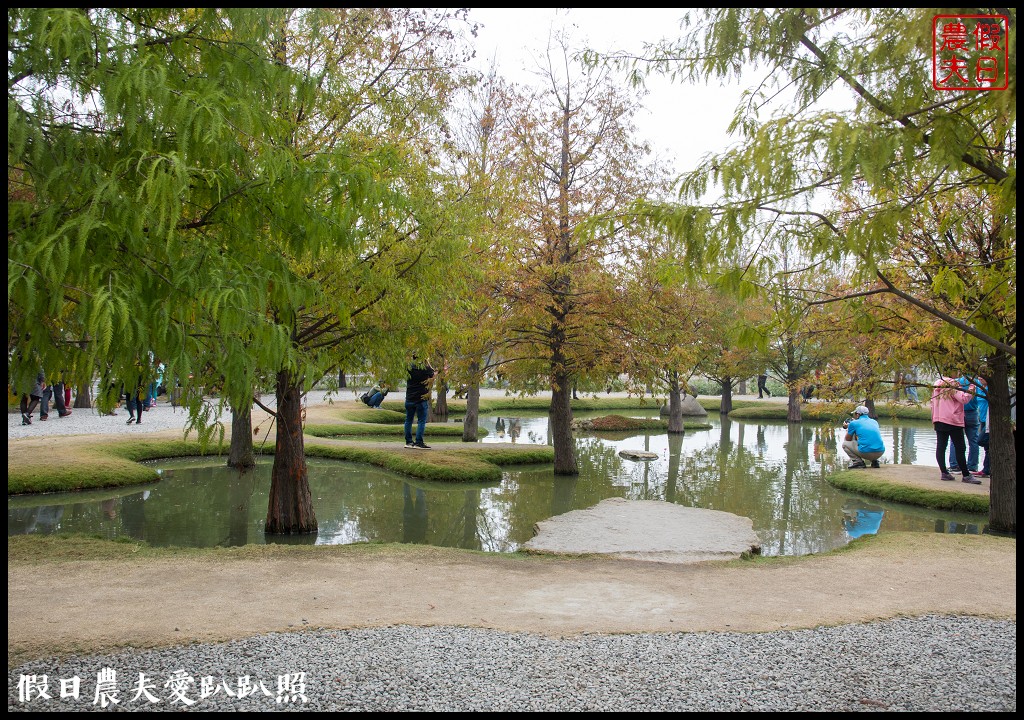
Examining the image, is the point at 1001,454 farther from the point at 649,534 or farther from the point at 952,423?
the point at 649,534

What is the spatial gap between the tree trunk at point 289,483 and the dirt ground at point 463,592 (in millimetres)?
2106

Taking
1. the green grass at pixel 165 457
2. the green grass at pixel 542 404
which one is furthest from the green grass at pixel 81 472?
the green grass at pixel 542 404

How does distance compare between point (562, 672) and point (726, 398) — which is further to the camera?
point (726, 398)

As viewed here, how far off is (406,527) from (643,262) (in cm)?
660

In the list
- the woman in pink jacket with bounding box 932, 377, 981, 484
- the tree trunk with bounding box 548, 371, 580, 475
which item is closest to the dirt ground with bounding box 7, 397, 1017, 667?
the woman in pink jacket with bounding box 932, 377, 981, 484

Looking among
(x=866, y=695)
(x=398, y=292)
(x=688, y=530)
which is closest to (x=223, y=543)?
(x=398, y=292)

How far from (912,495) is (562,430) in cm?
643

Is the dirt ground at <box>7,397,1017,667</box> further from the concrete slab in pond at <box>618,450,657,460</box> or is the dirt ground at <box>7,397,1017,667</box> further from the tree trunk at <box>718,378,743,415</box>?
the tree trunk at <box>718,378,743,415</box>

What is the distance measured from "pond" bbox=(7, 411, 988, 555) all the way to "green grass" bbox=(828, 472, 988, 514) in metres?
0.25

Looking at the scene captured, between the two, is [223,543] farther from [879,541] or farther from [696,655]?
[879,541]

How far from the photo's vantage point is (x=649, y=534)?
9125mm

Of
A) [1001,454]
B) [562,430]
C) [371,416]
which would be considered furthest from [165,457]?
[1001,454]

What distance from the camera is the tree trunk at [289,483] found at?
31.6ft

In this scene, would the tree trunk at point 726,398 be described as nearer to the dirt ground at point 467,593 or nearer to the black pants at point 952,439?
the black pants at point 952,439
